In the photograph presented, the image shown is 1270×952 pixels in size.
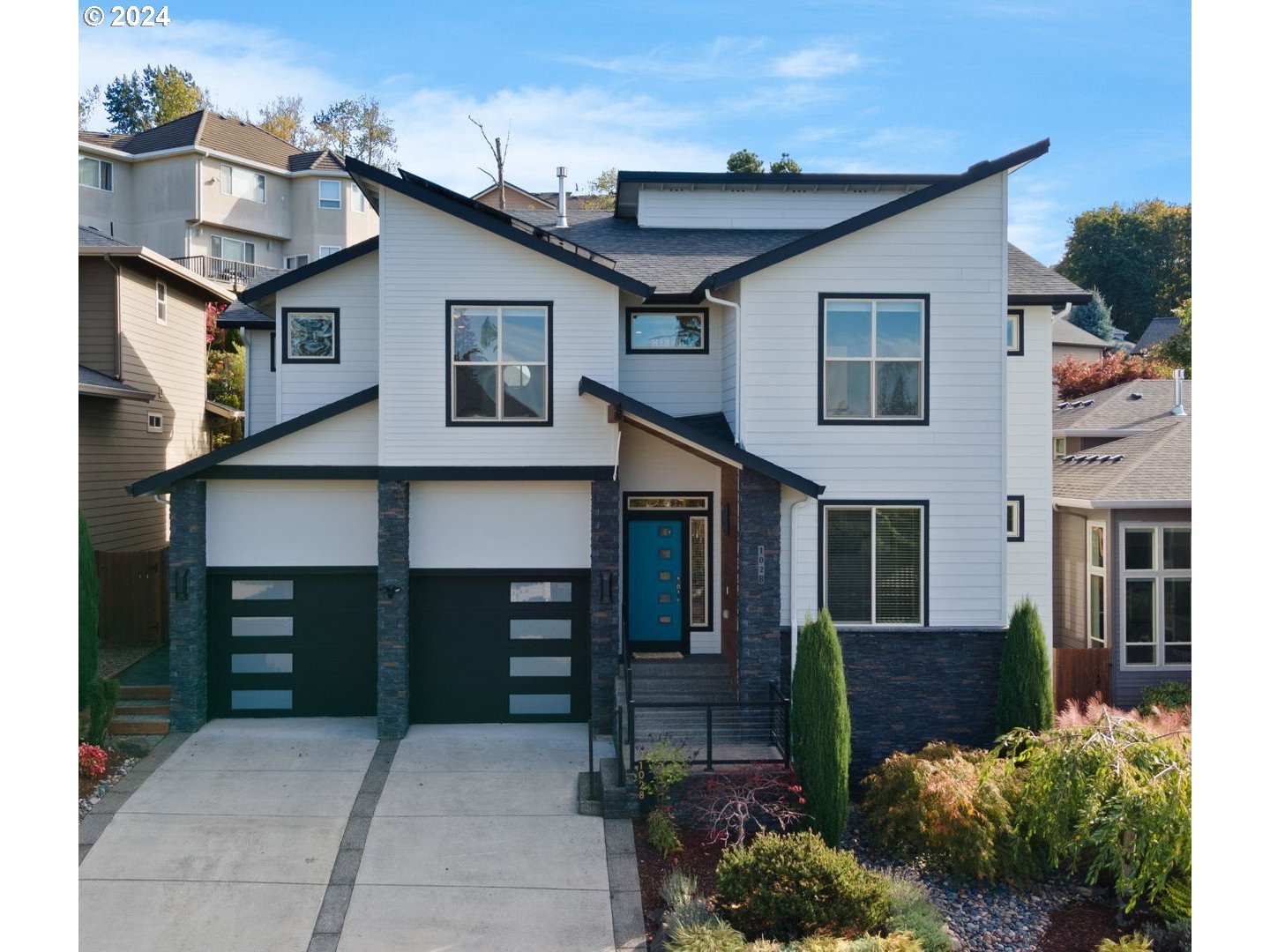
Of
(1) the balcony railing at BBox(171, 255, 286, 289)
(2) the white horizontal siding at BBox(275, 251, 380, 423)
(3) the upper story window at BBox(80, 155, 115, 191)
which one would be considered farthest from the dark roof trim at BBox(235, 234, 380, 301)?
(3) the upper story window at BBox(80, 155, 115, 191)

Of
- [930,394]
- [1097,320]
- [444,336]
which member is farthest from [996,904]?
[1097,320]

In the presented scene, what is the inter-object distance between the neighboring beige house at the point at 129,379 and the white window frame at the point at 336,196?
21027 millimetres

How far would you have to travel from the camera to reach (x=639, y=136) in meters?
10.7

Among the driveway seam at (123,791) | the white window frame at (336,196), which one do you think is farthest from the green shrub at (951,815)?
the white window frame at (336,196)

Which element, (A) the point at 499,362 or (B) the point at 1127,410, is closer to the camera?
(A) the point at 499,362

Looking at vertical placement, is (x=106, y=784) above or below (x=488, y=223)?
below

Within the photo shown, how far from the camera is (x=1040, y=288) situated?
13656 millimetres

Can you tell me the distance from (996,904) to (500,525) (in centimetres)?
726

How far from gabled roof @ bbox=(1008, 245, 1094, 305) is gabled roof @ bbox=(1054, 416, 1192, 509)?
114 inches

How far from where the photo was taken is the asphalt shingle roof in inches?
752

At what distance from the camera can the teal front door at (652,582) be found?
1395 cm

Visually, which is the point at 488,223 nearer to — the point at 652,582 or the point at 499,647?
the point at 652,582

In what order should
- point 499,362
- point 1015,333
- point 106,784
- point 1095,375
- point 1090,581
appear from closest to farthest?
point 106,784
point 499,362
point 1015,333
point 1090,581
point 1095,375

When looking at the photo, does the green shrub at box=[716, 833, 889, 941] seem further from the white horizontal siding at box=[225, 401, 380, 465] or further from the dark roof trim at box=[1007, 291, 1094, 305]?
the dark roof trim at box=[1007, 291, 1094, 305]
